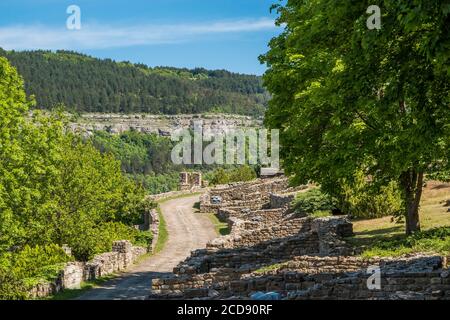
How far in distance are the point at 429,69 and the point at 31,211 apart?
22847mm

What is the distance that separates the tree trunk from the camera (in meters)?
22.8

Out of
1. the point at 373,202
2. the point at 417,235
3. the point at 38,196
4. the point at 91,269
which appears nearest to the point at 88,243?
the point at 91,269

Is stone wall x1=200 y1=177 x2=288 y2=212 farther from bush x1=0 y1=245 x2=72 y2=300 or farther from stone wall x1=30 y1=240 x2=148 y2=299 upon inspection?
bush x1=0 y1=245 x2=72 y2=300

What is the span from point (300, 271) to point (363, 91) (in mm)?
5127

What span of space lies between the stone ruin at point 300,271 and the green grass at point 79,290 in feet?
14.9

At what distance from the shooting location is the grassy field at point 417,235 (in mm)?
19270

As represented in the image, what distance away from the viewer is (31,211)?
31.2m

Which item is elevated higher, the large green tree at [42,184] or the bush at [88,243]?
the large green tree at [42,184]

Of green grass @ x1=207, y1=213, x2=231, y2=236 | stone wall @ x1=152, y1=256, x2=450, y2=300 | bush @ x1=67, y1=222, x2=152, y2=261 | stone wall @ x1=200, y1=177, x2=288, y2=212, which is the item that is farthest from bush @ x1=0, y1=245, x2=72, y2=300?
stone wall @ x1=200, y1=177, x2=288, y2=212

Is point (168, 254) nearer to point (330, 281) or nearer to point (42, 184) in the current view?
point (42, 184)

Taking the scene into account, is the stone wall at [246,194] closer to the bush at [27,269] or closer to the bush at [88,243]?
the bush at [88,243]

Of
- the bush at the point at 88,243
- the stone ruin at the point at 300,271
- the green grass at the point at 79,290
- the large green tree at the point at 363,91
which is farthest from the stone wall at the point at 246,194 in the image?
the large green tree at the point at 363,91
